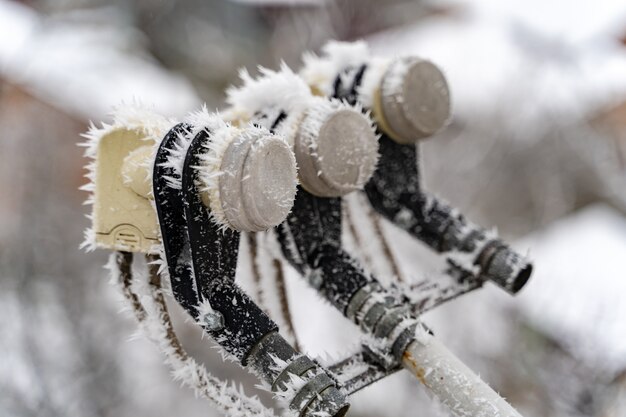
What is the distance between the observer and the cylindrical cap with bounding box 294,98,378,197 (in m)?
0.48

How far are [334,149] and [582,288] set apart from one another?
5.83 ft

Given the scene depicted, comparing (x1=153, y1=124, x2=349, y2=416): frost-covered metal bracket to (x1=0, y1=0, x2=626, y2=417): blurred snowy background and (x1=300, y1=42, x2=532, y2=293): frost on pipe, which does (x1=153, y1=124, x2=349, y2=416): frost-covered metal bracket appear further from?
(x1=0, y1=0, x2=626, y2=417): blurred snowy background

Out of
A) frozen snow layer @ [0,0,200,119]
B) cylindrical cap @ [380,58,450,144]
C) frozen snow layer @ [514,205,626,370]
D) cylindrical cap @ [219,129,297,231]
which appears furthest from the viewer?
frozen snow layer @ [0,0,200,119]

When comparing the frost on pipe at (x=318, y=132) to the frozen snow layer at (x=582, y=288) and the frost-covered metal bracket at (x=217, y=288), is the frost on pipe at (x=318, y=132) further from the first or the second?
the frozen snow layer at (x=582, y=288)

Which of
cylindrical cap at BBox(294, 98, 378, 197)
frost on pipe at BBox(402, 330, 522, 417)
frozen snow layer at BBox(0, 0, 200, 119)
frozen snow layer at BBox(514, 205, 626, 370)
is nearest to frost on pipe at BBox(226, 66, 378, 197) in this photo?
cylindrical cap at BBox(294, 98, 378, 197)

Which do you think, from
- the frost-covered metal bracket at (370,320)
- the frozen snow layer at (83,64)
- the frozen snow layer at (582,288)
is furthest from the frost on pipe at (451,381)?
the frozen snow layer at (83,64)

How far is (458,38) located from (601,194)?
3.66ft

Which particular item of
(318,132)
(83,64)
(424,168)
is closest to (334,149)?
(318,132)

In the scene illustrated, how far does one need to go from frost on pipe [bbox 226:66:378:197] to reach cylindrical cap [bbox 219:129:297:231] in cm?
7

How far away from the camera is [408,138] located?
1.92 ft

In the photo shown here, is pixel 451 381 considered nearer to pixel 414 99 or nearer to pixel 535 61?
pixel 414 99

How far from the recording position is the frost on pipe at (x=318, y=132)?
0.48m

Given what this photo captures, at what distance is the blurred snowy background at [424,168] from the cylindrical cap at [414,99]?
0.53 feet

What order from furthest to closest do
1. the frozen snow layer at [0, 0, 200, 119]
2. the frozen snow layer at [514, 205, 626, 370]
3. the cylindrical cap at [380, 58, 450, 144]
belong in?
the frozen snow layer at [0, 0, 200, 119], the frozen snow layer at [514, 205, 626, 370], the cylindrical cap at [380, 58, 450, 144]
